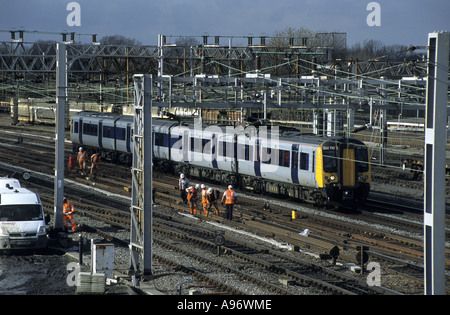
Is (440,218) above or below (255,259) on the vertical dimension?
above

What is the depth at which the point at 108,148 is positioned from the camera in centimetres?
4581

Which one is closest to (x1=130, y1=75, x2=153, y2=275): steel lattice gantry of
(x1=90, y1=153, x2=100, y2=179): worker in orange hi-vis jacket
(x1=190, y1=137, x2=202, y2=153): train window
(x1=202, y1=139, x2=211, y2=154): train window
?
(x1=202, y1=139, x2=211, y2=154): train window

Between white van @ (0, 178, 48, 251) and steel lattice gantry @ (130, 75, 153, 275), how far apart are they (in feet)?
12.3

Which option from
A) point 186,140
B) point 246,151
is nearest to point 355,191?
point 246,151

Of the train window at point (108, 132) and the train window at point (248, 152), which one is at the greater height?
the train window at point (108, 132)

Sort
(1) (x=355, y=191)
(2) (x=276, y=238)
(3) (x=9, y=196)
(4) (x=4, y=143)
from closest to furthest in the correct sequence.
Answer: (3) (x=9, y=196) < (2) (x=276, y=238) < (1) (x=355, y=191) < (4) (x=4, y=143)

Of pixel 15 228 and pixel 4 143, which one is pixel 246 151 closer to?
pixel 15 228

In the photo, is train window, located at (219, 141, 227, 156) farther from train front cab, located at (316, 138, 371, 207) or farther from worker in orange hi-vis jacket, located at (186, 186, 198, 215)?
train front cab, located at (316, 138, 371, 207)

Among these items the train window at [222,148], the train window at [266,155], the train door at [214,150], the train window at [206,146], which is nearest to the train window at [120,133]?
the train window at [206,146]

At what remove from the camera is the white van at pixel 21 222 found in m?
21.1

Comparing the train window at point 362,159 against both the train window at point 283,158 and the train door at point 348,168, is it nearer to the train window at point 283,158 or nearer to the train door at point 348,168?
the train door at point 348,168

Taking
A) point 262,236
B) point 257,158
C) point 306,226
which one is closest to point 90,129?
point 257,158
